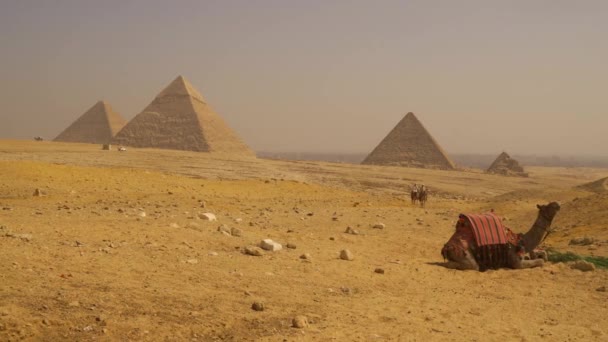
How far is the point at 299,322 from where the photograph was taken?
3.93 metres

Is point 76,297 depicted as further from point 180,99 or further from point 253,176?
point 180,99

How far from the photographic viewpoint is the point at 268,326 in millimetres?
3893

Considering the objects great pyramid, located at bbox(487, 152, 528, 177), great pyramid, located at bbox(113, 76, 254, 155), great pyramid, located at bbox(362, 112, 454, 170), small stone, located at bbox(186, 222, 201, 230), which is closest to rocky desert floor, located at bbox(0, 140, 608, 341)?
small stone, located at bbox(186, 222, 201, 230)

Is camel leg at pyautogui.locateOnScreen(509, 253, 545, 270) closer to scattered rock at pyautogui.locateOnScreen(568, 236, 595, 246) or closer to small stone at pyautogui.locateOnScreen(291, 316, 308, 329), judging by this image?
scattered rock at pyautogui.locateOnScreen(568, 236, 595, 246)

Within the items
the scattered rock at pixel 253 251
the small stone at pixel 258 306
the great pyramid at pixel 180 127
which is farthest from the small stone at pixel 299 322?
the great pyramid at pixel 180 127

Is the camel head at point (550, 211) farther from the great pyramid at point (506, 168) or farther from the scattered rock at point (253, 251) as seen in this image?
the great pyramid at point (506, 168)

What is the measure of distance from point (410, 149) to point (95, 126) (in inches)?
1412

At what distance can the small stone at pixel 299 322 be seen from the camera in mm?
3927

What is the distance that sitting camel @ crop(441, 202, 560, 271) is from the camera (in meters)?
6.59

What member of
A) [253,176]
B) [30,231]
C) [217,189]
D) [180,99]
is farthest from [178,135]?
[30,231]

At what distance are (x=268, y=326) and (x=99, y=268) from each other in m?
1.77

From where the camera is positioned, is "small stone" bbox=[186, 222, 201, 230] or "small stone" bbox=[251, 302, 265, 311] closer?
"small stone" bbox=[251, 302, 265, 311]

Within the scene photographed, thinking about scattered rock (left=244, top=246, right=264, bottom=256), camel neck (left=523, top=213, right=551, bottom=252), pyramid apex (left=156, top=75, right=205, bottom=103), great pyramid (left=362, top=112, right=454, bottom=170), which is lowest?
scattered rock (left=244, top=246, right=264, bottom=256)

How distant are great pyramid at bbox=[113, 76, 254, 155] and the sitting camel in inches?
1551
